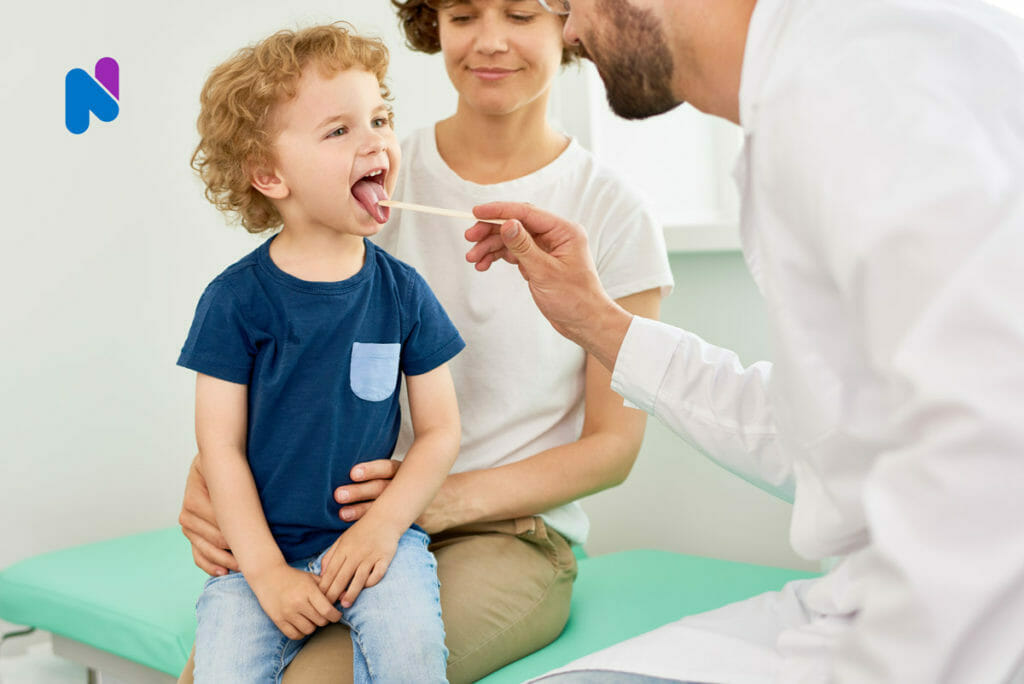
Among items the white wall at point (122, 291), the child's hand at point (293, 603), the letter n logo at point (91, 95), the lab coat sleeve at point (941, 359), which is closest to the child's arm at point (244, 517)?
the child's hand at point (293, 603)

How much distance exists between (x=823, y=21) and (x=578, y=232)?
48cm

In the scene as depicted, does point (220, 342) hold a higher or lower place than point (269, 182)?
lower

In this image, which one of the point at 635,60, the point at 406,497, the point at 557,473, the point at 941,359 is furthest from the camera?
the point at 557,473

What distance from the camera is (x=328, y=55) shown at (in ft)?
4.22

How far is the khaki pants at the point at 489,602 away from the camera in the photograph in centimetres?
118

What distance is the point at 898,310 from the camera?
2.17 feet

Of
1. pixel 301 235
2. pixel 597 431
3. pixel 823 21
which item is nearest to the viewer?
pixel 823 21

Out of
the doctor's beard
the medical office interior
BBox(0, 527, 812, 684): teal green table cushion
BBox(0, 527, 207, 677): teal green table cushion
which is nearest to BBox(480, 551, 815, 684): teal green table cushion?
BBox(0, 527, 812, 684): teal green table cushion

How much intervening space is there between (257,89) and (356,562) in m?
0.62

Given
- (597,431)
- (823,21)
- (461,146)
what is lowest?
(597,431)

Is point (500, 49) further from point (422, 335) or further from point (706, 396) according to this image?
point (706, 396)

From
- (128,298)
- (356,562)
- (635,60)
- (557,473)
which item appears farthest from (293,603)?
(128,298)

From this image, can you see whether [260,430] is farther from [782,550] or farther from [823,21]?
[782,550]

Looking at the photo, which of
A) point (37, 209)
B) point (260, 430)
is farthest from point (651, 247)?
point (37, 209)
